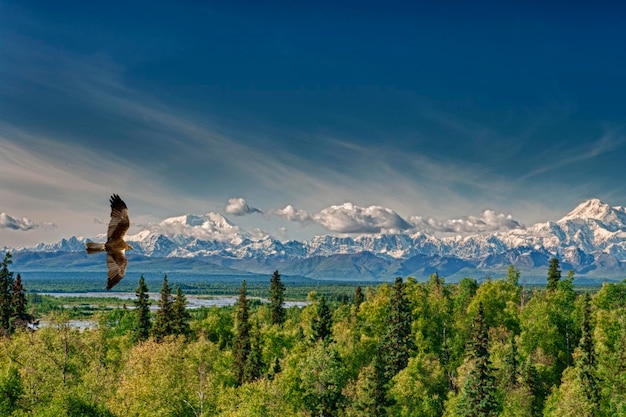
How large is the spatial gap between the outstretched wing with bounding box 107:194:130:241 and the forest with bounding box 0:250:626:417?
121 ft

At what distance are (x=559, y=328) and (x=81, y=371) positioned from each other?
3201 inches

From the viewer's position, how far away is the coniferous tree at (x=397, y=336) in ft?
288

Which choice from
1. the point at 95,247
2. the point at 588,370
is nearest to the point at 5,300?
the point at 588,370

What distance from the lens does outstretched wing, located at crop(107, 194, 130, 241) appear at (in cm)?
1527

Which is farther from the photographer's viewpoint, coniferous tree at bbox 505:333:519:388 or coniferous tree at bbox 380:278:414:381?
coniferous tree at bbox 380:278:414:381

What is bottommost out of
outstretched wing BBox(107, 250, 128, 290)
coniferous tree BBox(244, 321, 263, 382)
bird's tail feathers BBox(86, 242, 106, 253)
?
coniferous tree BBox(244, 321, 263, 382)

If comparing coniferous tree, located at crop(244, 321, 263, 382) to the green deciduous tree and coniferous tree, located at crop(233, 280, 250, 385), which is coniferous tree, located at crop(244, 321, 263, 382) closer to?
coniferous tree, located at crop(233, 280, 250, 385)

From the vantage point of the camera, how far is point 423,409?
7269cm

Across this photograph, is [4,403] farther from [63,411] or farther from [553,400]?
[553,400]

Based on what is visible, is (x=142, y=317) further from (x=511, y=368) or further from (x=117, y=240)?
(x=117, y=240)

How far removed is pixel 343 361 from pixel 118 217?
7470 centimetres

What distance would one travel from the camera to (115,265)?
14.9m

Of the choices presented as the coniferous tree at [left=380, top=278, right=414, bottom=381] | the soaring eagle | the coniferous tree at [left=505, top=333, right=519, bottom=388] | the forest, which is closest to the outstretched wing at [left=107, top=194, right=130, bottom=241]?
the soaring eagle

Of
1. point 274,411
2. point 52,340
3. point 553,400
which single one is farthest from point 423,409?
point 52,340
